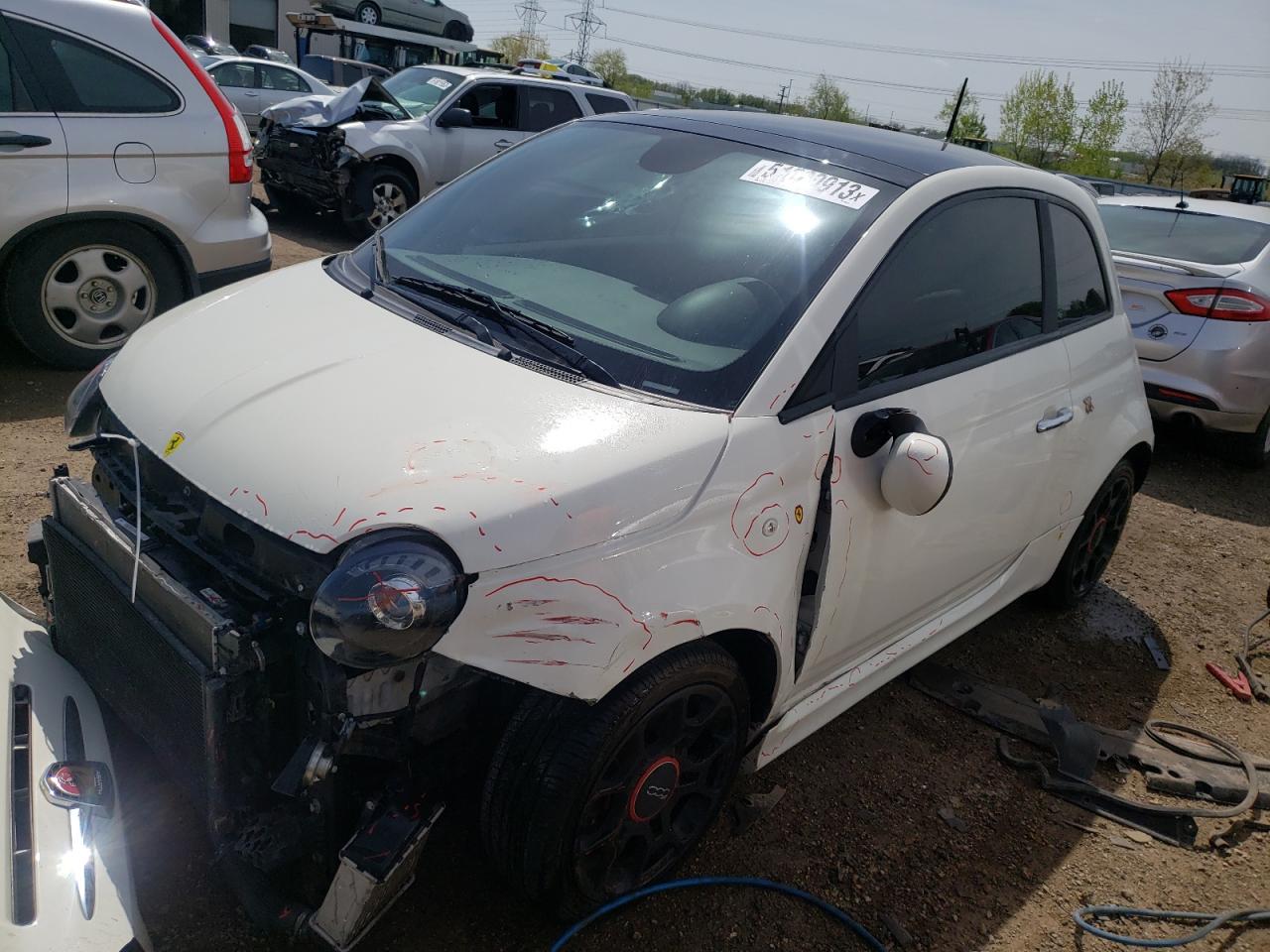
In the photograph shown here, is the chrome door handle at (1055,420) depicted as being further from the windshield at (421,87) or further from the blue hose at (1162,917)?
the windshield at (421,87)

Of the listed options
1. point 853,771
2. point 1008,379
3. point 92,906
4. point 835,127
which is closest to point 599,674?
point 92,906

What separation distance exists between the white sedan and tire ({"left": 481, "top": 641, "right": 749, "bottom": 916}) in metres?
15.1

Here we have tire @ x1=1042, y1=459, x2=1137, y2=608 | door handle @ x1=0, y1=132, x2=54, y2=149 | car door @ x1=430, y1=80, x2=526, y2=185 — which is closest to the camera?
tire @ x1=1042, y1=459, x2=1137, y2=608

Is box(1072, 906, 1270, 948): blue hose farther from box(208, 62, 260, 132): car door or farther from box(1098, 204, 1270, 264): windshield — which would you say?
box(208, 62, 260, 132): car door

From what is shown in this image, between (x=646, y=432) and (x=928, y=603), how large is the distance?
1.37 m

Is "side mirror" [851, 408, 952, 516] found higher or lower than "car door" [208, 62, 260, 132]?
lower

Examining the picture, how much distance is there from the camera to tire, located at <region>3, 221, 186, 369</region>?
16.3ft

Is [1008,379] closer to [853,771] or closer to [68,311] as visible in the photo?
[853,771]

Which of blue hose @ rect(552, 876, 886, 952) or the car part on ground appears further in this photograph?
the car part on ground

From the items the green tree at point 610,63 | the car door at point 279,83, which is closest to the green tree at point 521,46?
the green tree at point 610,63

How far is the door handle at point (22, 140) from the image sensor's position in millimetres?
4750

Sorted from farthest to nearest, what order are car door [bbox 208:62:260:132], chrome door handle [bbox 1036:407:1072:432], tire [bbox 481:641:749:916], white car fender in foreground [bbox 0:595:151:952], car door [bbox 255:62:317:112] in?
car door [bbox 255:62:317:112] → car door [bbox 208:62:260:132] → chrome door handle [bbox 1036:407:1072:432] → tire [bbox 481:641:749:916] → white car fender in foreground [bbox 0:595:151:952]

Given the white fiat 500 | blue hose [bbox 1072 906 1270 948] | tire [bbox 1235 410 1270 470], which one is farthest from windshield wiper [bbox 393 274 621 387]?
tire [bbox 1235 410 1270 470]

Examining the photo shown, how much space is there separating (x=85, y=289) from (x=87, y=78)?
1.04 m
